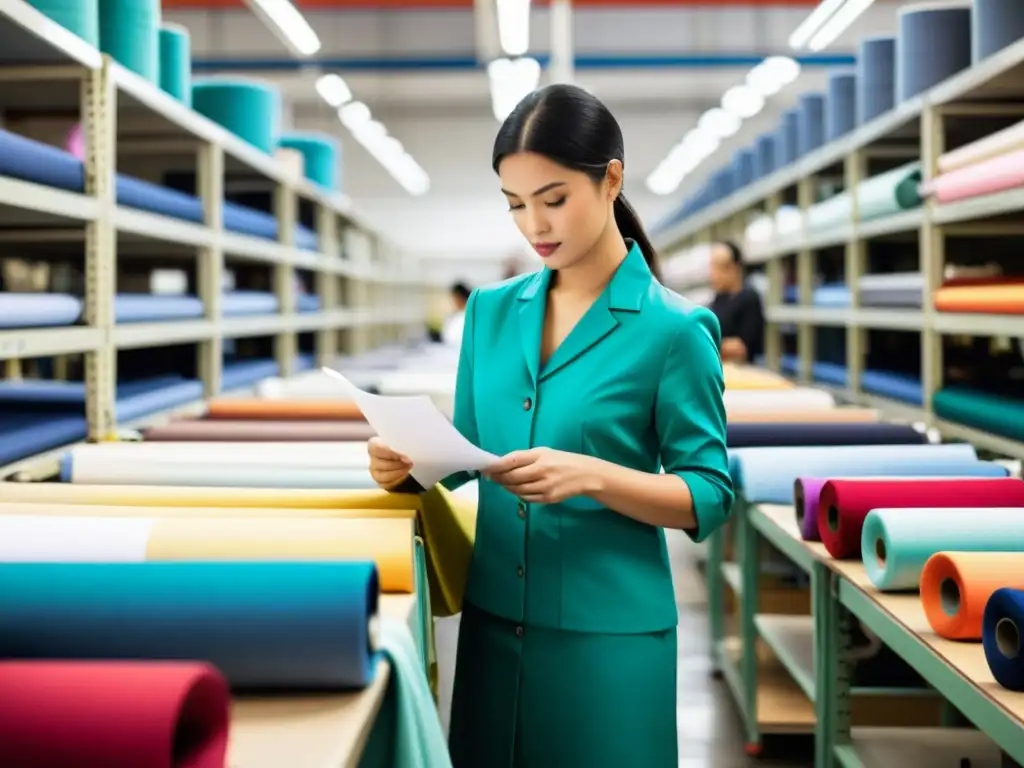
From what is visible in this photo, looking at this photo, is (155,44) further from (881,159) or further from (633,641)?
(881,159)

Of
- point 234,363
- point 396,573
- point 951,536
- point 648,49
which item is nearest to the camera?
point 396,573

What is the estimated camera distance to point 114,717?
3.02ft

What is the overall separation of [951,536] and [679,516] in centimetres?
68

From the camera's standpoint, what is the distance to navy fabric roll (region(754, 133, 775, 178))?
641 centimetres

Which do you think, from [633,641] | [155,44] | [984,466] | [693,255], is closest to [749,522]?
[984,466]

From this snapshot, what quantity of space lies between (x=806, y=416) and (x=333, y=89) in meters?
5.06

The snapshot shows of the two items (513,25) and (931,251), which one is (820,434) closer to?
(931,251)

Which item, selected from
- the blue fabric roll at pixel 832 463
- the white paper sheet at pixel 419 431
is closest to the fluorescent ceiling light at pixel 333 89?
the blue fabric roll at pixel 832 463

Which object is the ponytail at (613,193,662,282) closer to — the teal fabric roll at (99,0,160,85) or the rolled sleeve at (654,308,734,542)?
the rolled sleeve at (654,308,734,542)

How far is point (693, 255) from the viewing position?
29.5ft

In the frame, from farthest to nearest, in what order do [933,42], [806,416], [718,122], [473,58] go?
[473,58], [718,122], [933,42], [806,416]

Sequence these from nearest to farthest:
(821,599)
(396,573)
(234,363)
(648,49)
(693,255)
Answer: (396,573) < (821,599) < (234,363) < (693,255) < (648,49)

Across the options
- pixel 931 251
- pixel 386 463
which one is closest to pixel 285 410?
pixel 386 463

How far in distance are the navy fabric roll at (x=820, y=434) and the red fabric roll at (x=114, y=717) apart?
221 cm
